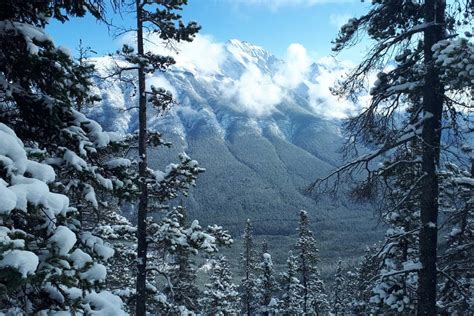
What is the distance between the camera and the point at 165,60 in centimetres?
1131

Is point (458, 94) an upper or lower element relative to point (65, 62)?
upper

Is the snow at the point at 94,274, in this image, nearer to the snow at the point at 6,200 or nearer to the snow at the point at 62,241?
the snow at the point at 62,241

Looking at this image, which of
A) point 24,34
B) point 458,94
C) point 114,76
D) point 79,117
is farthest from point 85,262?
point 114,76

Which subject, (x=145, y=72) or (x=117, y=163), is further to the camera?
(x=145, y=72)

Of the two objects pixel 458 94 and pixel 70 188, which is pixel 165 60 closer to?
pixel 70 188

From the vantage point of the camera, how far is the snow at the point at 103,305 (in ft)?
16.2

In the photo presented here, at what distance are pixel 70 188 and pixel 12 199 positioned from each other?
249 centimetres

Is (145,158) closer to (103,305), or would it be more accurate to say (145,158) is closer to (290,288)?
(103,305)

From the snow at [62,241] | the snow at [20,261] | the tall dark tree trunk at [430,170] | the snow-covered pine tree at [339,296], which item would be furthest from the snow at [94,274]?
the snow-covered pine tree at [339,296]

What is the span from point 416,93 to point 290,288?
30278 millimetres

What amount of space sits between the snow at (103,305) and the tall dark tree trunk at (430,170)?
5505mm

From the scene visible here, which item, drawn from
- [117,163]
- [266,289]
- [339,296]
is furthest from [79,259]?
[339,296]

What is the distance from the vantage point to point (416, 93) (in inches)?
321

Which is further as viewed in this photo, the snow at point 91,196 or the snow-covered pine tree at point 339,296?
the snow-covered pine tree at point 339,296
